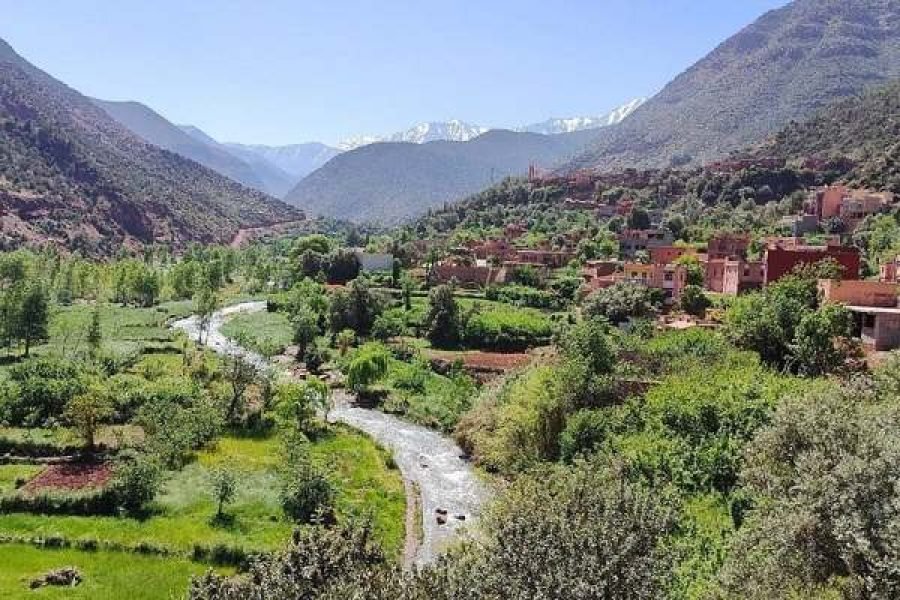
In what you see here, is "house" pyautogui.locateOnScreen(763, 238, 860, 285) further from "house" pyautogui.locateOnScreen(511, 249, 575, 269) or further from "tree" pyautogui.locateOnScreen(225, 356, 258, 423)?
"house" pyautogui.locateOnScreen(511, 249, 575, 269)

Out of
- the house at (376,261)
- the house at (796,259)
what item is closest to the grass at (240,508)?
the house at (796,259)

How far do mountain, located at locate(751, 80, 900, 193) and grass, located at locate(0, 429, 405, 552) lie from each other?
85741 millimetres

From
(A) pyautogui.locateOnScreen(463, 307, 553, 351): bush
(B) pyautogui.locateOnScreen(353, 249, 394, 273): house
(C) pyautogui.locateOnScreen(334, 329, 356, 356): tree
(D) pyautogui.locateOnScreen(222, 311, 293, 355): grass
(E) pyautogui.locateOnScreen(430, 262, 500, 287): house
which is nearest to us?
(C) pyautogui.locateOnScreen(334, 329, 356, 356): tree

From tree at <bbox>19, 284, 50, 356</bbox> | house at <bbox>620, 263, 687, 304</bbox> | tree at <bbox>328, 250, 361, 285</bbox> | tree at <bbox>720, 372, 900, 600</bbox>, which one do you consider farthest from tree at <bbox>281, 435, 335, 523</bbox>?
tree at <bbox>328, 250, 361, 285</bbox>

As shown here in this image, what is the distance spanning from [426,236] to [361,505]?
102220 mm

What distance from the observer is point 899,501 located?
14.4 metres

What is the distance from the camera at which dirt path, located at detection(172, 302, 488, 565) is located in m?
31.0

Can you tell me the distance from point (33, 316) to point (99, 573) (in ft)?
131

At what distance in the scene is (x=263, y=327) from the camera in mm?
75688

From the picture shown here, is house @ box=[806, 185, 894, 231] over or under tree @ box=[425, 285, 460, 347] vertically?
over

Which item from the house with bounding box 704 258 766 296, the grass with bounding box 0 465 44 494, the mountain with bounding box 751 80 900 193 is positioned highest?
the mountain with bounding box 751 80 900 193

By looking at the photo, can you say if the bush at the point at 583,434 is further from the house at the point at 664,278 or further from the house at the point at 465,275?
the house at the point at 465,275

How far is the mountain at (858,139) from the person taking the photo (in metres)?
102

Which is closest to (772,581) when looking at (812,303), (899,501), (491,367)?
(899,501)
